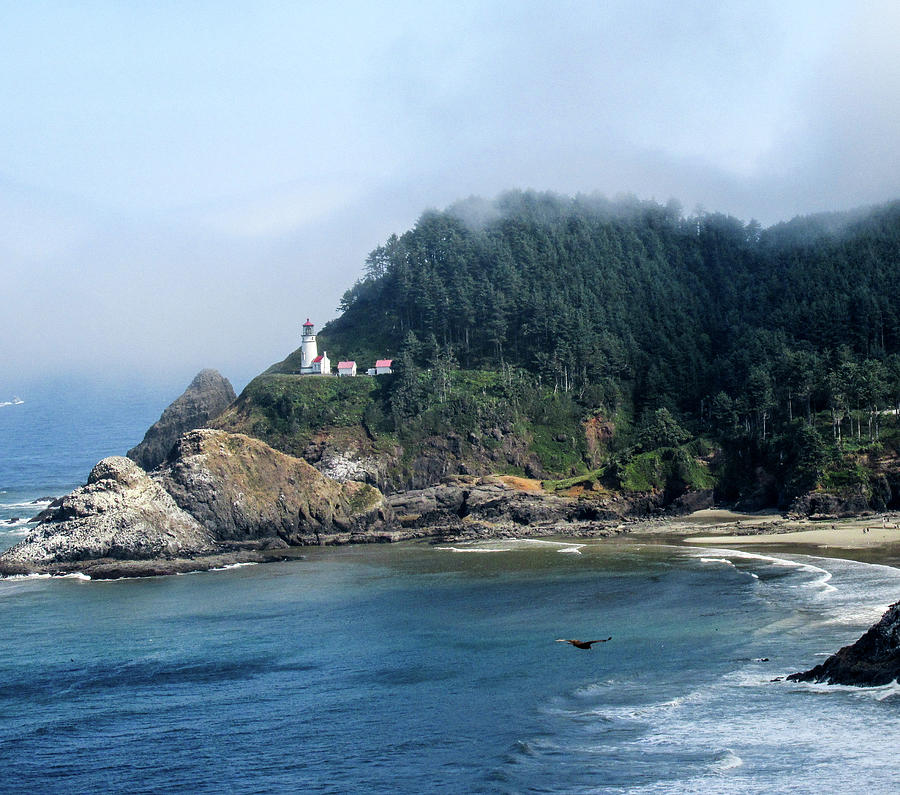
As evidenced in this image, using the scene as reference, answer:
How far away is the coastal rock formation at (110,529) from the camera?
72875mm

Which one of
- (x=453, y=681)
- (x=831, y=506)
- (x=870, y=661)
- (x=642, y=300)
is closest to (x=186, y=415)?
(x=642, y=300)

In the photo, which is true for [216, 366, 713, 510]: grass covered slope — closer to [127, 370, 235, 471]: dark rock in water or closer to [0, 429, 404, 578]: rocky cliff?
[0, 429, 404, 578]: rocky cliff

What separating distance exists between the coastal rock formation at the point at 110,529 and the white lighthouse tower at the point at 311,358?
142 ft

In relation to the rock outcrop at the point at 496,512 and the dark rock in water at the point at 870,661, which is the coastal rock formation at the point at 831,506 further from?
the dark rock in water at the point at 870,661

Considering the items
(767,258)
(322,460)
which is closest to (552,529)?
(322,460)

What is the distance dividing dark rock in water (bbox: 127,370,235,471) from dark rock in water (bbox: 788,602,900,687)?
331ft

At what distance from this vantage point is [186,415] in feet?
443

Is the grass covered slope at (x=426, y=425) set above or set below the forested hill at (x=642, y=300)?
below

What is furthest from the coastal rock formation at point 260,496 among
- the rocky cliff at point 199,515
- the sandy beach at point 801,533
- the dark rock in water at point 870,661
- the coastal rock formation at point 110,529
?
the dark rock in water at point 870,661

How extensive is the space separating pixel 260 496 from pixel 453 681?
46751 mm

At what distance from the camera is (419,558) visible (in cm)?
7475

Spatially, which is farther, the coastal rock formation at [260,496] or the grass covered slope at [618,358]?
the grass covered slope at [618,358]

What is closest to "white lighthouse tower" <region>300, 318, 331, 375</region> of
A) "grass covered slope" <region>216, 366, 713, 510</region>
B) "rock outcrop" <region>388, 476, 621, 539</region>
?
"grass covered slope" <region>216, 366, 713, 510</region>

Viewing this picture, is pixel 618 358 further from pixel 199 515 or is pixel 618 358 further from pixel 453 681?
pixel 453 681
